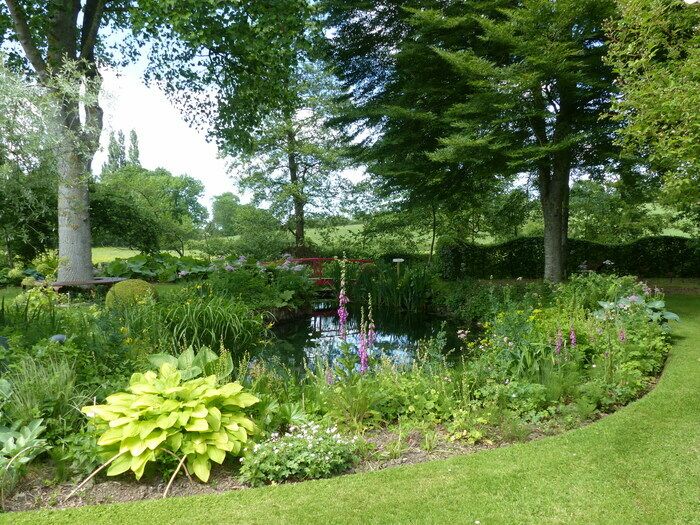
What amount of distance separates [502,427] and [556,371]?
92cm

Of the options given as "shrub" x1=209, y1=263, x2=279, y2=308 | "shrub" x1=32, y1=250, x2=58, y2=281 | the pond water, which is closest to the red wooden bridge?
the pond water

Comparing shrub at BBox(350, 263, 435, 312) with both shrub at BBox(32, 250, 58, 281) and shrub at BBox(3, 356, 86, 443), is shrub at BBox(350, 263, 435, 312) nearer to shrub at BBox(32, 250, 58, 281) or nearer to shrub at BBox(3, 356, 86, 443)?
shrub at BBox(32, 250, 58, 281)

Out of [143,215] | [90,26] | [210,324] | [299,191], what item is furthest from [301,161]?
[210,324]

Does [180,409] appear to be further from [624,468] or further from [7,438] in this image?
[624,468]

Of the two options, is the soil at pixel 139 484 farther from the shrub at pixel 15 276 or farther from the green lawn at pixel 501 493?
the shrub at pixel 15 276

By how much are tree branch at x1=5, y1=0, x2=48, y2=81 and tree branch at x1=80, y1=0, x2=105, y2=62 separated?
83 cm

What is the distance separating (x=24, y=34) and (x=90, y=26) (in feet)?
5.49

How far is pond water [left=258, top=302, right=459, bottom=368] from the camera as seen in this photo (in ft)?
25.4

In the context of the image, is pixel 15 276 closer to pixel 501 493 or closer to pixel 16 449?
pixel 16 449

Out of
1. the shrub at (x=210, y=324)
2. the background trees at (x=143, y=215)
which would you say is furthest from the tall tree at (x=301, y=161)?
the shrub at (x=210, y=324)

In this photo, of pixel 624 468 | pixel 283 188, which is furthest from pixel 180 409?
pixel 283 188

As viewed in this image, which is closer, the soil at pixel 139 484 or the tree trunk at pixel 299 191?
the soil at pixel 139 484

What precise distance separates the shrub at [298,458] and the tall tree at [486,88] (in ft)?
19.3

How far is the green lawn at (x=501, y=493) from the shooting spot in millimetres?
2574
